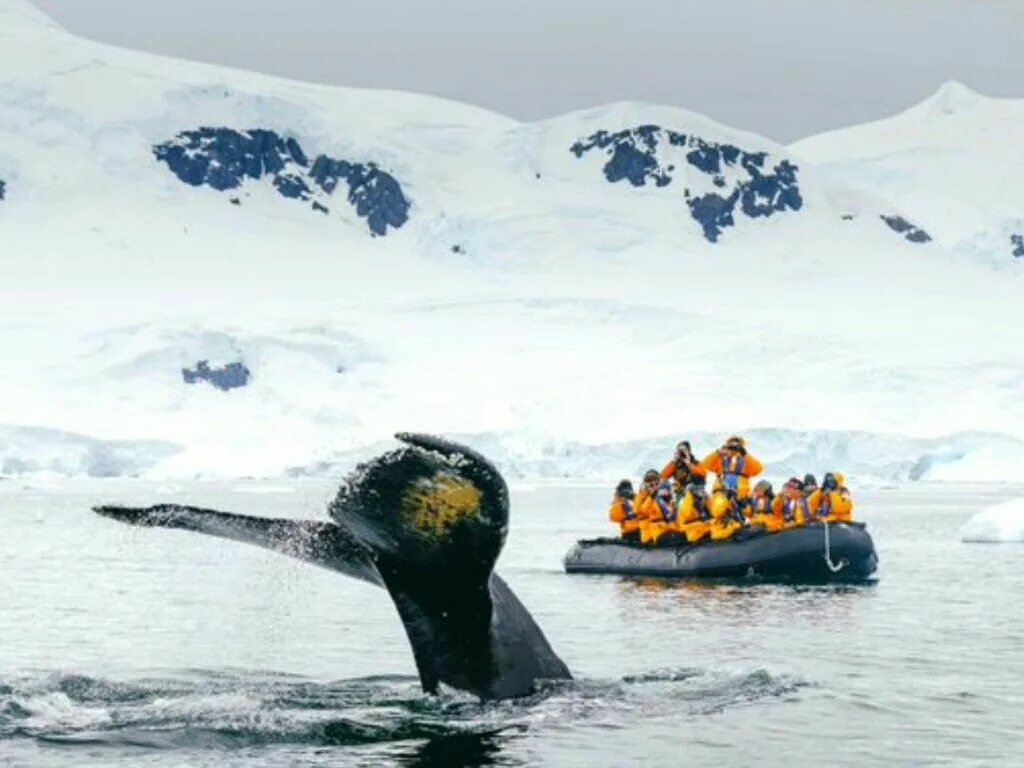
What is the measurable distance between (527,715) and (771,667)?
19.7 ft

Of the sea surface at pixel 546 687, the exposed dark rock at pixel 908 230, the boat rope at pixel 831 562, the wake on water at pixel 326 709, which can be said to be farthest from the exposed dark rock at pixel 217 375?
the wake on water at pixel 326 709

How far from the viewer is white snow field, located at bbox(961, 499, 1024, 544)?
38.9 m

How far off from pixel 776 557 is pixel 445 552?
17.7m

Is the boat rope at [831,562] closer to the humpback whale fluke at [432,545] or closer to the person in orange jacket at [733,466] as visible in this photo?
the person in orange jacket at [733,466]

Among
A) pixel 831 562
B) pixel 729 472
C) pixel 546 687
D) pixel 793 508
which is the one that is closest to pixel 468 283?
pixel 793 508

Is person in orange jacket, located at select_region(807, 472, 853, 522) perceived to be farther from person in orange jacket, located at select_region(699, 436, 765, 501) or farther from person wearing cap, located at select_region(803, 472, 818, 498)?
person in orange jacket, located at select_region(699, 436, 765, 501)

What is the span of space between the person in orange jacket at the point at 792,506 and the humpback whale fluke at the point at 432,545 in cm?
1709

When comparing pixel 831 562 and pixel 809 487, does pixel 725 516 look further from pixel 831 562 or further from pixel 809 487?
pixel 809 487

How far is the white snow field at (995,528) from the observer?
38906 mm

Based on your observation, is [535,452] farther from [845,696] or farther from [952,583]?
[845,696]

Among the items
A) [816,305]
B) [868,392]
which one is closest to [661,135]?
[816,305]

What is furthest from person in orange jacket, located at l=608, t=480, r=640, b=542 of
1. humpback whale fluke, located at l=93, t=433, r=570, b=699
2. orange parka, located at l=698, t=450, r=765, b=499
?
humpback whale fluke, located at l=93, t=433, r=570, b=699

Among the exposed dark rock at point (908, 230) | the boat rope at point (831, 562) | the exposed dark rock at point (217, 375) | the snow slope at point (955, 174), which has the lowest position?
the boat rope at point (831, 562)

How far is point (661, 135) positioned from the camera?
163750 millimetres
